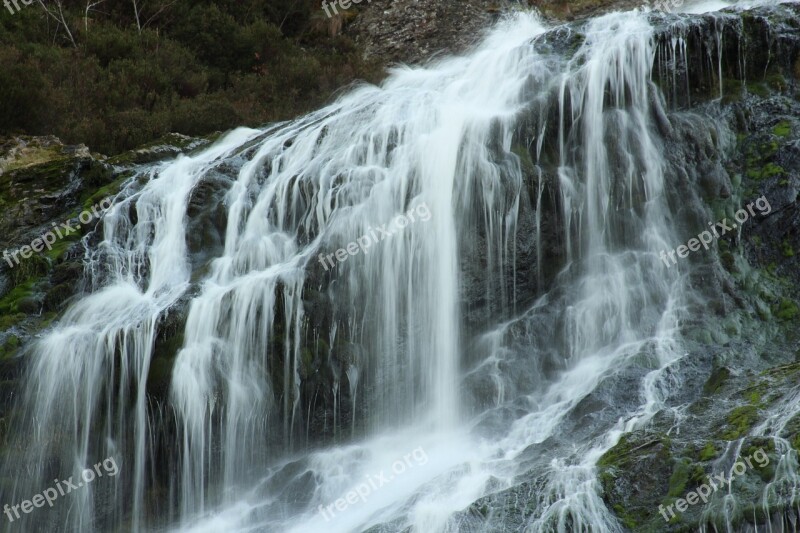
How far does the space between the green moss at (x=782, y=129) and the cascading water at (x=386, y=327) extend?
150cm

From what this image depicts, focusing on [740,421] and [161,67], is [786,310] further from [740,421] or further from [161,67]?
[161,67]

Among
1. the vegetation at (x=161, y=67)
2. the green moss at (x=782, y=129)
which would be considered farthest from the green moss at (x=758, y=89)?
the vegetation at (x=161, y=67)

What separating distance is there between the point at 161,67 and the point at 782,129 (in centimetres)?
1250

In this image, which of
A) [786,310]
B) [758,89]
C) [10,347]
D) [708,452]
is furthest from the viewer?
[758,89]

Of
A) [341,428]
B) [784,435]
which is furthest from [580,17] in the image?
[784,435]

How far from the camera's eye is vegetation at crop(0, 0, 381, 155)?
1416 cm

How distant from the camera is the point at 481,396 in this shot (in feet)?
28.4

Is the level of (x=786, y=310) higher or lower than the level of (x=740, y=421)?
higher

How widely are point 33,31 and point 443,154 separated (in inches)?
468

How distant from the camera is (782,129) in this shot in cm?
1003

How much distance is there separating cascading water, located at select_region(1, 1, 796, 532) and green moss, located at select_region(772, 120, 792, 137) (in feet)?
4.92

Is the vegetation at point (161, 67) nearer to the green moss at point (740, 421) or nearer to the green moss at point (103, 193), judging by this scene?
the green moss at point (103, 193)

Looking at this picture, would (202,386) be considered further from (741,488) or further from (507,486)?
(741,488)

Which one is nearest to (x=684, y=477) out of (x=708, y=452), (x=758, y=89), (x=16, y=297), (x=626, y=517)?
(x=708, y=452)
